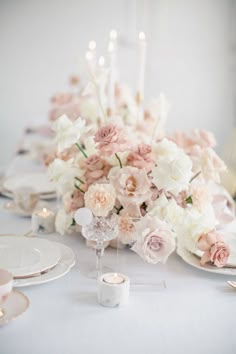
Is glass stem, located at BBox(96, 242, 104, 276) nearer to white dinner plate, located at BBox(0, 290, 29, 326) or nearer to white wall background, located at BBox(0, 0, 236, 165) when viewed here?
white dinner plate, located at BBox(0, 290, 29, 326)

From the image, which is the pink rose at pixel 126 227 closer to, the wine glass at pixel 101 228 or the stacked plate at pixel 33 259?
the wine glass at pixel 101 228

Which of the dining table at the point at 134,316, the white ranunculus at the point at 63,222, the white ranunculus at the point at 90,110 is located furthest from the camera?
the white ranunculus at the point at 90,110

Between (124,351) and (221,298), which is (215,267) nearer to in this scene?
(221,298)

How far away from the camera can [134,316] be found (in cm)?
110

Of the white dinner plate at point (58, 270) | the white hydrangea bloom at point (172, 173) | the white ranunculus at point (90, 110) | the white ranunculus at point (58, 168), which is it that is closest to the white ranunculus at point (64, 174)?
the white ranunculus at point (58, 168)

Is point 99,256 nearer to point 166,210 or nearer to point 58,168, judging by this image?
point 166,210

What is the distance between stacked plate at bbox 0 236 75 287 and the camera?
3.99ft

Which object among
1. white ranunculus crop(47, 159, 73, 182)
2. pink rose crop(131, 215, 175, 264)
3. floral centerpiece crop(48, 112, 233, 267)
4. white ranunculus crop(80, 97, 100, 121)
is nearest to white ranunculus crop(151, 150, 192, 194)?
floral centerpiece crop(48, 112, 233, 267)

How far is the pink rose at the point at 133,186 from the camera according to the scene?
1.32 meters

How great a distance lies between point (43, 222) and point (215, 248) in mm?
532

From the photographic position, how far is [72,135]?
1438 millimetres

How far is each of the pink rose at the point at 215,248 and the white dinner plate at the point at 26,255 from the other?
1.15ft

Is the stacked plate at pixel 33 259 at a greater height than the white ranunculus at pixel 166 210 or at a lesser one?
lesser

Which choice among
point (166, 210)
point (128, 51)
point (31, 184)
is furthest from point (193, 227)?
point (128, 51)
